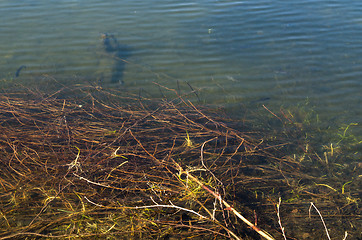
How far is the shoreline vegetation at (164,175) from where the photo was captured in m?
3.06

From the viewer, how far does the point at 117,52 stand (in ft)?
20.0

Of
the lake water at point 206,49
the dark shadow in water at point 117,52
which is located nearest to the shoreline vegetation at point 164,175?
the lake water at point 206,49

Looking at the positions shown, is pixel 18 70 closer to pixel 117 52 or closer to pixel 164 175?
pixel 117 52

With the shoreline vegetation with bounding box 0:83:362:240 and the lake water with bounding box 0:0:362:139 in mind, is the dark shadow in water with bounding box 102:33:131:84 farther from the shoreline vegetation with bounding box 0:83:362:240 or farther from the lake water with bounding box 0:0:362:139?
the shoreline vegetation with bounding box 0:83:362:240

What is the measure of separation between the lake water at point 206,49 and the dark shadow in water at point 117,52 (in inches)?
1.3

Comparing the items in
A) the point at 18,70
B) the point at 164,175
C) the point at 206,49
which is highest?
the point at 206,49

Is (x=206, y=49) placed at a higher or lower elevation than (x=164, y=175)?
higher

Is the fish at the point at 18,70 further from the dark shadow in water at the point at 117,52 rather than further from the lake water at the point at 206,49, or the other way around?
the dark shadow in water at the point at 117,52

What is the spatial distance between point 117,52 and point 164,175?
3317 mm

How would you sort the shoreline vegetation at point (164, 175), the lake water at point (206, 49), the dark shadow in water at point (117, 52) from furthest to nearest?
the dark shadow in water at point (117, 52), the lake water at point (206, 49), the shoreline vegetation at point (164, 175)

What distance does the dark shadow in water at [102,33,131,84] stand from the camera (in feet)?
18.0

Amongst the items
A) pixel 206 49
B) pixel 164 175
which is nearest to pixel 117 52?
pixel 206 49

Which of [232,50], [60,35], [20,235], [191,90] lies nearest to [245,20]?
[232,50]

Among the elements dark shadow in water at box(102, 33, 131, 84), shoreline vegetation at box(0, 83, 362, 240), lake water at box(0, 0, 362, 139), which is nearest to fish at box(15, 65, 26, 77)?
lake water at box(0, 0, 362, 139)
